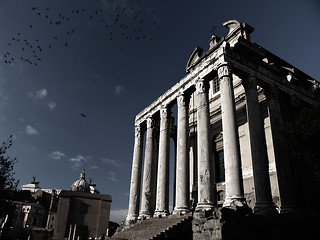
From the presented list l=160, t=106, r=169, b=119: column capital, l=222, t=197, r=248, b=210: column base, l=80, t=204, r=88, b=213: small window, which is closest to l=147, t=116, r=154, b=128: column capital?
l=160, t=106, r=169, b=119: column capital

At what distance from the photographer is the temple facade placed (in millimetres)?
13500

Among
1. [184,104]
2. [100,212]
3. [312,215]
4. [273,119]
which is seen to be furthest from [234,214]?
[100,212]

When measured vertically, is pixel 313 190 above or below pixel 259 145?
below

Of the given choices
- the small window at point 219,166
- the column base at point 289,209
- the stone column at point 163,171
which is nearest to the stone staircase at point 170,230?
the stone column at point 163,171

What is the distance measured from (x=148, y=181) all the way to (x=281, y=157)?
372 inches

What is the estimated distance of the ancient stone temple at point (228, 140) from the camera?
13.2 meters

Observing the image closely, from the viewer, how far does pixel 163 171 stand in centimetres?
1838

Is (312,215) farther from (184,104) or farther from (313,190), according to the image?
(184,104)

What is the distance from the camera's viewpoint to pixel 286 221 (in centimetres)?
1245

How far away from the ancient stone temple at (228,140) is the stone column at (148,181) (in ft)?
0.23

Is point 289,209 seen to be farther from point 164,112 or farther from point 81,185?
point 81,185

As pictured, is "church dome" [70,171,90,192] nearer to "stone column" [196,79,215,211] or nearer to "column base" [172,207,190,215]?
"column base" [172,207,190,215]

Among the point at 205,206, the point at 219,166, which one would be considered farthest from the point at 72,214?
the point at 205,206

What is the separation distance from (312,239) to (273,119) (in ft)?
22.0
